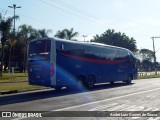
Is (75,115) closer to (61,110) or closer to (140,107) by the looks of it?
(61,110)

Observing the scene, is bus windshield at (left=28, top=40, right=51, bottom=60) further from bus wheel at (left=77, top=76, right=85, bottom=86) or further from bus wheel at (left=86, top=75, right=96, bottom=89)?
bus wheel at (left=86, top=75, right=96, bottom=89)

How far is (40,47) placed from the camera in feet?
68.5

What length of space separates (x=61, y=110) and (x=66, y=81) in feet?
30.8

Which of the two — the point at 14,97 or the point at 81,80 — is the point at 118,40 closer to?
the point at 81,80

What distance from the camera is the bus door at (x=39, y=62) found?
66.9ft

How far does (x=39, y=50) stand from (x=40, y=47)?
20 centimetres

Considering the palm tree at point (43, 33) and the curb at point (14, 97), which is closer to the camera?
the curb at point (14, 97)

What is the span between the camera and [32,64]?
21.1m

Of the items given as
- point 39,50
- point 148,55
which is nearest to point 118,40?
point 148,55

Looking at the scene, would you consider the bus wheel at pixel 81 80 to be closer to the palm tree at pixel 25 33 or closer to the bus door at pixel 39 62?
the bus door at pixel 39 62

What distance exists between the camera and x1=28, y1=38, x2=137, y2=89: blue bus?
20469 mm

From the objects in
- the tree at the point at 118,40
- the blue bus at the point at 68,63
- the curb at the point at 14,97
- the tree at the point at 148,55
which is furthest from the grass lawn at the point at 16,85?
the tree at the point at 148,55

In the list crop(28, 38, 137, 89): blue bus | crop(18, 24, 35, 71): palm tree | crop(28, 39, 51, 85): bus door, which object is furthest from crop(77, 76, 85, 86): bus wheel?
crop(18, 24, 35, 71): palm tree

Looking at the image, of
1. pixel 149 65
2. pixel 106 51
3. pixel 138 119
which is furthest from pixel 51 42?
pixel 149 65
